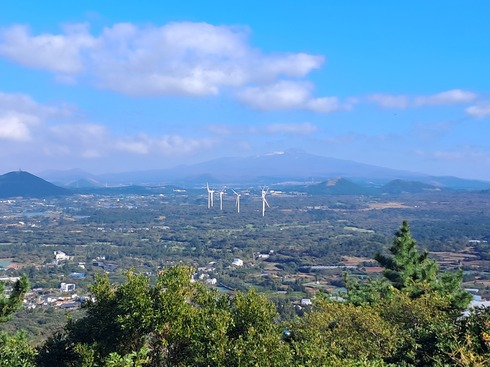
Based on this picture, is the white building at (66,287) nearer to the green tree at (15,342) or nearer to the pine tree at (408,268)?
the pine tree at (408,268)

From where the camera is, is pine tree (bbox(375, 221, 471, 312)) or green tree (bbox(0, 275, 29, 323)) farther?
pine tree (bbox(375, 221, 471, 312))

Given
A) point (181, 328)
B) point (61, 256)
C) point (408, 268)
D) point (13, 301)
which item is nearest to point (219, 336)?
point (181, 328)

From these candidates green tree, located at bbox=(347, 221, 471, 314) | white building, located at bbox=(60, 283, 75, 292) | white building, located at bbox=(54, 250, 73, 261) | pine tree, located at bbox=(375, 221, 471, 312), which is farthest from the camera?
white building, located at bbox=(54, 250, 73, 261)

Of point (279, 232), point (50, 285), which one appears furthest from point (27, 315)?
point (279, 232)

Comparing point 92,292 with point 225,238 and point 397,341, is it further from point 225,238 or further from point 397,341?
point 225,238

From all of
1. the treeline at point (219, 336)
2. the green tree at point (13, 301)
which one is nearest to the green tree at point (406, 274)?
the treeline at point (219, 336)

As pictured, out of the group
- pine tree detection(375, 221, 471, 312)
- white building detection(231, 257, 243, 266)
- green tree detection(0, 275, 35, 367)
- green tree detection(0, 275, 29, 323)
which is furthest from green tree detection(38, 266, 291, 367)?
white building detection(231, 257, 243, 266)

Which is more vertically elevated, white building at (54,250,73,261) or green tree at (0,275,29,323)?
green tree at (0,275,29,323)

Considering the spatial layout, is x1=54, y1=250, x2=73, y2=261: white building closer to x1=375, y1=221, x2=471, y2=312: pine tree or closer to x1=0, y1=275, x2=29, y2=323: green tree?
x1=375, y1=221, x2=471, y2=312: pine tree
